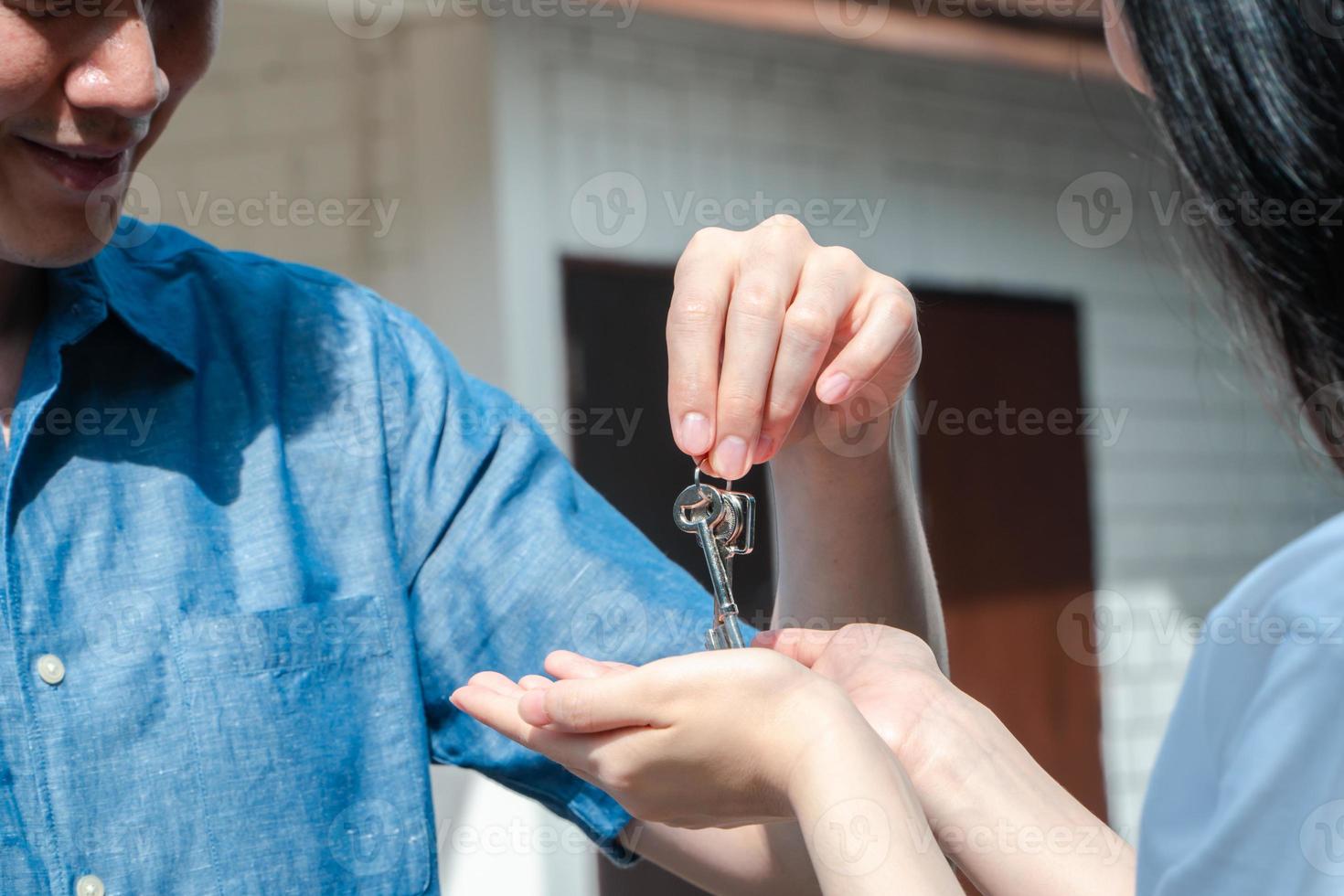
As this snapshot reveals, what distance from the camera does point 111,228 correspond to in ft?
4.28

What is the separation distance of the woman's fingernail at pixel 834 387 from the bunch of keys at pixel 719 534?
128mm

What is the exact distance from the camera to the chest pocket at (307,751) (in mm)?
1229

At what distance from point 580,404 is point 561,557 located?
2389 millimetres

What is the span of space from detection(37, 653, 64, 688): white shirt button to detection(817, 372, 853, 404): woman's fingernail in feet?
2.20

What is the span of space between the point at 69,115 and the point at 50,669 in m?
0.47

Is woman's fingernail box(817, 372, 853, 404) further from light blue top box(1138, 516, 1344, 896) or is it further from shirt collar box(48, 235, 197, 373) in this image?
shirt collar box(48, 235, 197, 373)

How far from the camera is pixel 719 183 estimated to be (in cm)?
414

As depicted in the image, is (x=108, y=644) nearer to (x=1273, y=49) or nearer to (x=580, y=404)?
(x=1273, y=49)

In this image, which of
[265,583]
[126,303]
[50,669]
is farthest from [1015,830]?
[126,303]

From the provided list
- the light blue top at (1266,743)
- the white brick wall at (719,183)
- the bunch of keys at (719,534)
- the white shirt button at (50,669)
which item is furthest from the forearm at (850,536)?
the white brick wall at (719,183)

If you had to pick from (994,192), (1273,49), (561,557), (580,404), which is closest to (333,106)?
(580,404)

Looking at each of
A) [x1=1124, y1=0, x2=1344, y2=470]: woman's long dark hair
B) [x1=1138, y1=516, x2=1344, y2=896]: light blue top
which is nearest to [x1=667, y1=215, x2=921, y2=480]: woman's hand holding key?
[x1=1124, y1=0, x2=1344, y2=470]: woman's long dark hair

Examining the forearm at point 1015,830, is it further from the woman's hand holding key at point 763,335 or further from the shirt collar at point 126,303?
the shirt collar at point 126,303

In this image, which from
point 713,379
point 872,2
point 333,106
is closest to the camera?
point 713,379
